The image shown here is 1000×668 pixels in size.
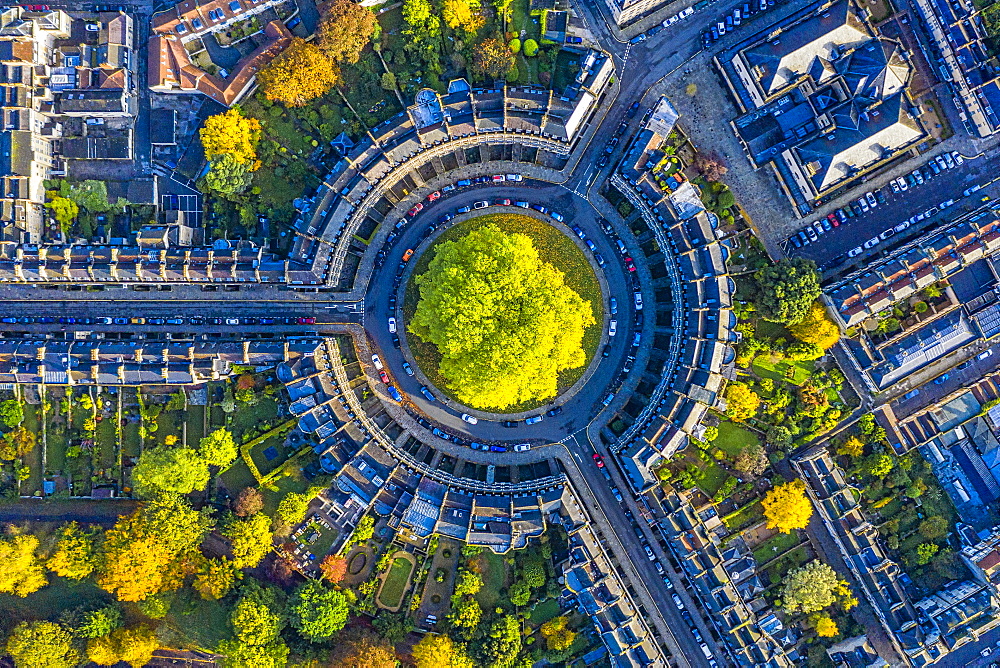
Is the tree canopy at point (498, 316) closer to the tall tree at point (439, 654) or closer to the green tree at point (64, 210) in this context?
the tall tree at point (439, 654)

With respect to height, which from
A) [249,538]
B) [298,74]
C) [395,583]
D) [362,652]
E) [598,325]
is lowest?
[362,652]

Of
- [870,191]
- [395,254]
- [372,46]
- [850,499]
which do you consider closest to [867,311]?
[870,191]

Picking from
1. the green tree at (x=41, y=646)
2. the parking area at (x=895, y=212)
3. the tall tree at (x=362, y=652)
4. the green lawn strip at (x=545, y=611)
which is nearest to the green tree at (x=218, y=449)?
the tall tree at (x=362, y=652)

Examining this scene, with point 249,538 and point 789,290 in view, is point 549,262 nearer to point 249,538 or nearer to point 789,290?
point 789,290

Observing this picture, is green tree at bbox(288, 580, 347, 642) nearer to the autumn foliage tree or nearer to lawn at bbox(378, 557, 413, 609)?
lawn at bbox(378, 557, 413, 609)

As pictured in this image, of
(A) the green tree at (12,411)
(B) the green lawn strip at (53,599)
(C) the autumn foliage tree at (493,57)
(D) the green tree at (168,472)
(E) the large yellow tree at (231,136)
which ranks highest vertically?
(C) the autumn foliage tree at (493,57)

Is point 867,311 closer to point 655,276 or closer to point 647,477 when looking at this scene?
point 655,276

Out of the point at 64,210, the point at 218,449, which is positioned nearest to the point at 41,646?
the point at 218,449
